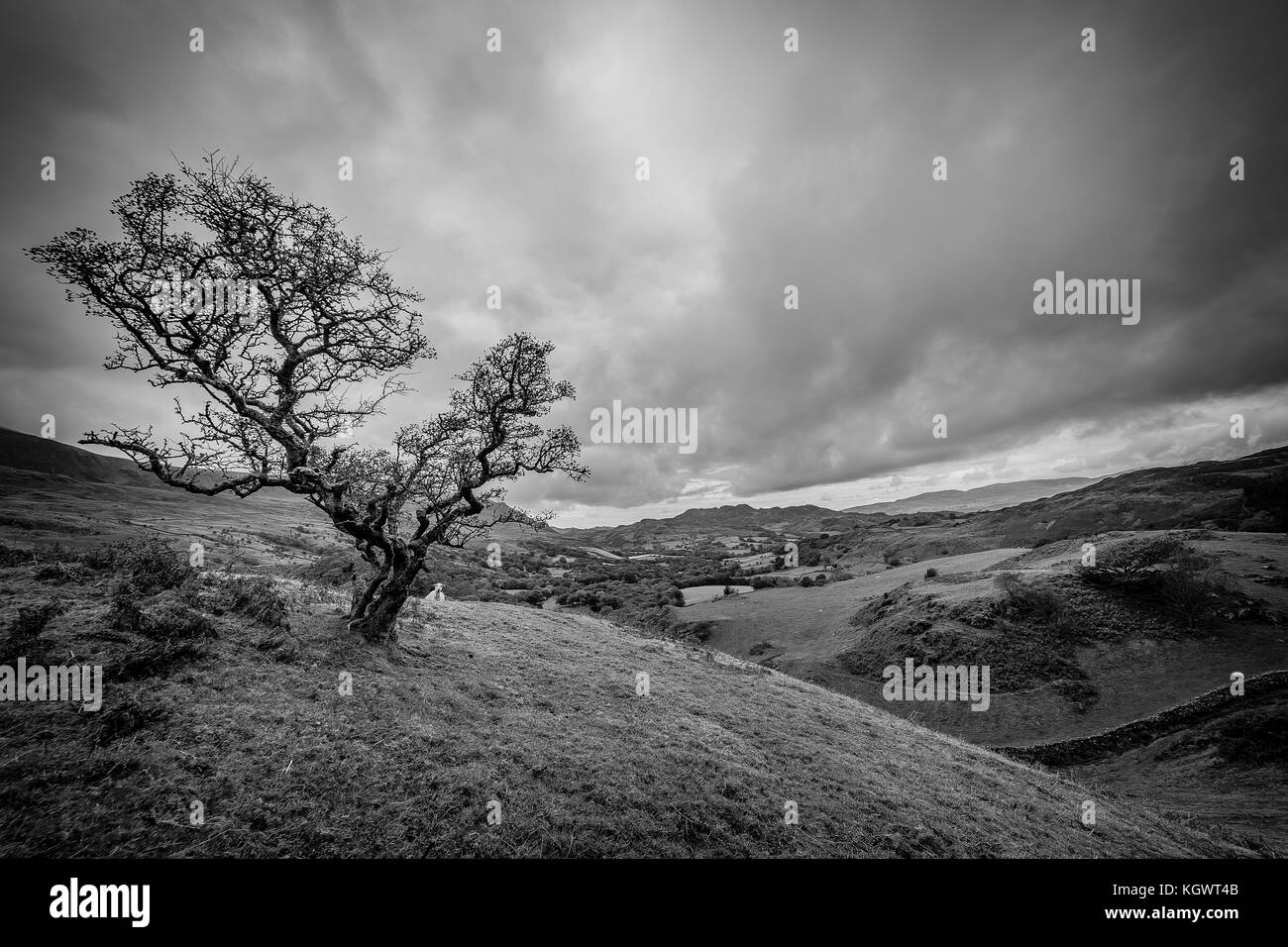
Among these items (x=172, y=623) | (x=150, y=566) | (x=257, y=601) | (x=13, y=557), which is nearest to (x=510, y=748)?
(x=172, y=623)

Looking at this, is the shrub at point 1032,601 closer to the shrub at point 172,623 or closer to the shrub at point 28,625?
the shrub at point 172,623

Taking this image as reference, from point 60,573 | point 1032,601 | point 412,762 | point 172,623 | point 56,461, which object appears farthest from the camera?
point 56,461

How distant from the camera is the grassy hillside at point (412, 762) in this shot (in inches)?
247

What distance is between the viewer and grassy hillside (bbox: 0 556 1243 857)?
6262mm

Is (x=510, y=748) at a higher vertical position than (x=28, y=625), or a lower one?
lower

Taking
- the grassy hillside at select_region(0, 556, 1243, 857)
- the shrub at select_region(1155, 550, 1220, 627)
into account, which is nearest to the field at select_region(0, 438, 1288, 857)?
the grassy hillside at select_region(0, 556, 1243, 857)

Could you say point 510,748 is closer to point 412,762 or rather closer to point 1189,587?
point 412,762

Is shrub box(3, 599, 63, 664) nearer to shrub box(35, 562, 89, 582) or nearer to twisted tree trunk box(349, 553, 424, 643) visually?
shrub box(35, 562, 89, 582)

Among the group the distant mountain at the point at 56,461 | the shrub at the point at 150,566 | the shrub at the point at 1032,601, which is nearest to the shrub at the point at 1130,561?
the shrub at the point at 1032,601

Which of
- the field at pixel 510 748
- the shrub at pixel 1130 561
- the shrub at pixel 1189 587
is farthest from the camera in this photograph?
the shrub at pixel 1130 561

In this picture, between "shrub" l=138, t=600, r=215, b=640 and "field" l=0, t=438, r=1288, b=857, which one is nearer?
"field" l=0, t=438, r=1288, b=857

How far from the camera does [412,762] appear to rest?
845 centimetres
